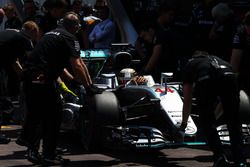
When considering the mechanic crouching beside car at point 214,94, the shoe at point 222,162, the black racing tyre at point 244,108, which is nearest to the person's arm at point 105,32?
the black racing tyre at point 244,108

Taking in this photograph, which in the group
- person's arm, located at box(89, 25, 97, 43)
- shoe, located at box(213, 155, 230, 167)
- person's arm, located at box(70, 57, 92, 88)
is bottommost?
shoe, located at box(213, 155, 230, 167)

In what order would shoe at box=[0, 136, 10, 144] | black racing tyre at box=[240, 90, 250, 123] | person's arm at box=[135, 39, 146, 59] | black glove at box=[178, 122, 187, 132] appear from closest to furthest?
black glove at box=[178, 122, 187, 132] → black racing tyre at box=[240, 90, 250, 123] → shoe at box=[0, 136, 10, 144] → person's arm at box=[135, 39, 146, 59]

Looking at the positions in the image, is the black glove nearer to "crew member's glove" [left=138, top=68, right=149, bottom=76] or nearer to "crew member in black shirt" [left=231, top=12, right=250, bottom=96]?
"crew member in black shirt" [left=231, top=12, right=250, bottom=96]

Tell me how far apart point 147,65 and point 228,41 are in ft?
3.81

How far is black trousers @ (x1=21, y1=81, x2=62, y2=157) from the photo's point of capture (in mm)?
9945

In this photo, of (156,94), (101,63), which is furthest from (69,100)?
(156,94)

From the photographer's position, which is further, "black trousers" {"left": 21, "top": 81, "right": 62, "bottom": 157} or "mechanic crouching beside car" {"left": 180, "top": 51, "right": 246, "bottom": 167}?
"black trousers" {"left": 21, "top": 81, "right": 62, "bottom": 157}

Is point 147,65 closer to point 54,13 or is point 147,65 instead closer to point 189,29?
point 54,13

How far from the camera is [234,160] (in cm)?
920

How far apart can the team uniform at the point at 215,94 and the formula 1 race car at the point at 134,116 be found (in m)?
0.64

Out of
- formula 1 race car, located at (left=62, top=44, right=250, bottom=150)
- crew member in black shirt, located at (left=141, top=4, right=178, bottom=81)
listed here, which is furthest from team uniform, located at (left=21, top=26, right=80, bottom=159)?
crew member in black shirt, located at (left=141, top=4, right=178, bottom=81)

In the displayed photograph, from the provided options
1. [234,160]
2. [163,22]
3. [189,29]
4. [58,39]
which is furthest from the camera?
[189,29]

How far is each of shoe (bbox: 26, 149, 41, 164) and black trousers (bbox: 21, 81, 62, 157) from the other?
0.07 metres

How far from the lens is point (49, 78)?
390 inches
